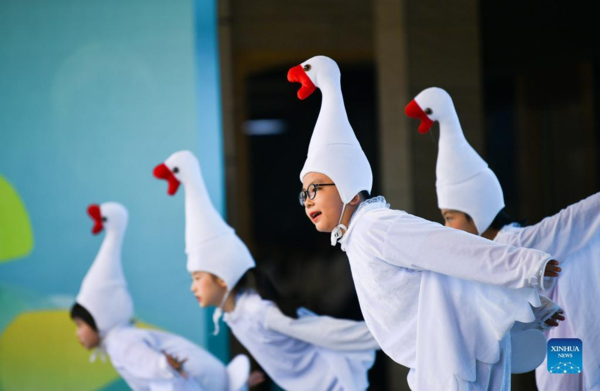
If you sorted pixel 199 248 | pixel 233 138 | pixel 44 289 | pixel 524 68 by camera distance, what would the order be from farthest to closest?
pixel 524 68 → pixel 233 138 → pixel 44 289 → pixel 199 248

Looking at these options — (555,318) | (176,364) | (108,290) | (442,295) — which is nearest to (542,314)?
(555,318)

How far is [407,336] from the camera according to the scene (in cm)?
294

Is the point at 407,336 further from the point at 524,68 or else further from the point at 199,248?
the point at 524,68

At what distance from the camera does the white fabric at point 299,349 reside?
3.84m

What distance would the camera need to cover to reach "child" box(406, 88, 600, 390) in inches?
134

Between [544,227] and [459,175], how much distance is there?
0.48m

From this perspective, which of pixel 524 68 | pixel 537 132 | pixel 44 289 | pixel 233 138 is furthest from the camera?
pixel 537 132

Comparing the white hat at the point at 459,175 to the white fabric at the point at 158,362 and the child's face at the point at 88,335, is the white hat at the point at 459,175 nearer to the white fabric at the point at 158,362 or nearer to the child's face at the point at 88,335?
the white fabric at the point at 158,362

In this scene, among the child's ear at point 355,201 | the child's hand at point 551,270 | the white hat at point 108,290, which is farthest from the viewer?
the white hat at point 108,290

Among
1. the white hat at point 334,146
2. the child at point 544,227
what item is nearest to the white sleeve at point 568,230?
the child at point 544,227

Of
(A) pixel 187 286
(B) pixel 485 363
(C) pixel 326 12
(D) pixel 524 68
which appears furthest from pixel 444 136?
(D) pixel 524 68

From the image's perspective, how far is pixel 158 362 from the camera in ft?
13.1

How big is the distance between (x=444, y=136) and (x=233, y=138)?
241 cm

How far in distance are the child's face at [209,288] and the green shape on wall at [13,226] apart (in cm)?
164
